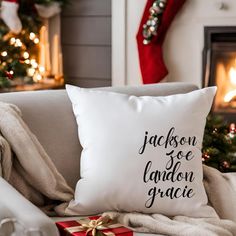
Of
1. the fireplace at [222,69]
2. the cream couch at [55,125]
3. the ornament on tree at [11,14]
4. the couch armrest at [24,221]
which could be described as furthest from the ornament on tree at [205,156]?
the ornament on tree at [11,14]

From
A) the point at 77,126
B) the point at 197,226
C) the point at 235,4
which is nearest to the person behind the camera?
the point at 197,226

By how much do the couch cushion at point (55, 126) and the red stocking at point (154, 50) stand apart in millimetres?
2192

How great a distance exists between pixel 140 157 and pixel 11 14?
2.57 metres

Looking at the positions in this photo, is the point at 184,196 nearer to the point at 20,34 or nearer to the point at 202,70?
the point at 202,70

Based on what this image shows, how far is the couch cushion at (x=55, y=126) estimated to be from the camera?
2285 mm

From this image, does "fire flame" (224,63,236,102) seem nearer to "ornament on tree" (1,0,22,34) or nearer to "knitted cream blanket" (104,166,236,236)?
"ornament on tree" (1,0,22,34)

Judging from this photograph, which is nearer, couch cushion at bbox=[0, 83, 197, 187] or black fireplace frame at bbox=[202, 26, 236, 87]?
couch cushion at bbox=[0, 83, 197, 187]

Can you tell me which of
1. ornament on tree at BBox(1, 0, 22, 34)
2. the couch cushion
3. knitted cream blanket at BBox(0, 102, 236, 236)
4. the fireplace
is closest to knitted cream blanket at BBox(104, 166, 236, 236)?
knitted cream blanket at BBox(0, 102, 236, 236)

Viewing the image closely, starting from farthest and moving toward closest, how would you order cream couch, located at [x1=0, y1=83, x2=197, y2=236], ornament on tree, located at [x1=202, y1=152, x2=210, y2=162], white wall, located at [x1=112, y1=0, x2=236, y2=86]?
white wall, located at [x1=112, y1=0, x2=236, y2=86], ornament on tree, located at [x1=202, y1=152, x2=210, y2=162], cream couch, located at [x1=0, y1=83, x2=197, y2=236]

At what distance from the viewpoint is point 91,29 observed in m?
4.89

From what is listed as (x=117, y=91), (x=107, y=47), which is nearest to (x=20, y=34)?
(x=107, y=47)

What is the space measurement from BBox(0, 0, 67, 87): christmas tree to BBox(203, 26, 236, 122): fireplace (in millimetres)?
1088

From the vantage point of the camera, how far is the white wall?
439 cm

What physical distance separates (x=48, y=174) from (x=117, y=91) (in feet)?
1.45
